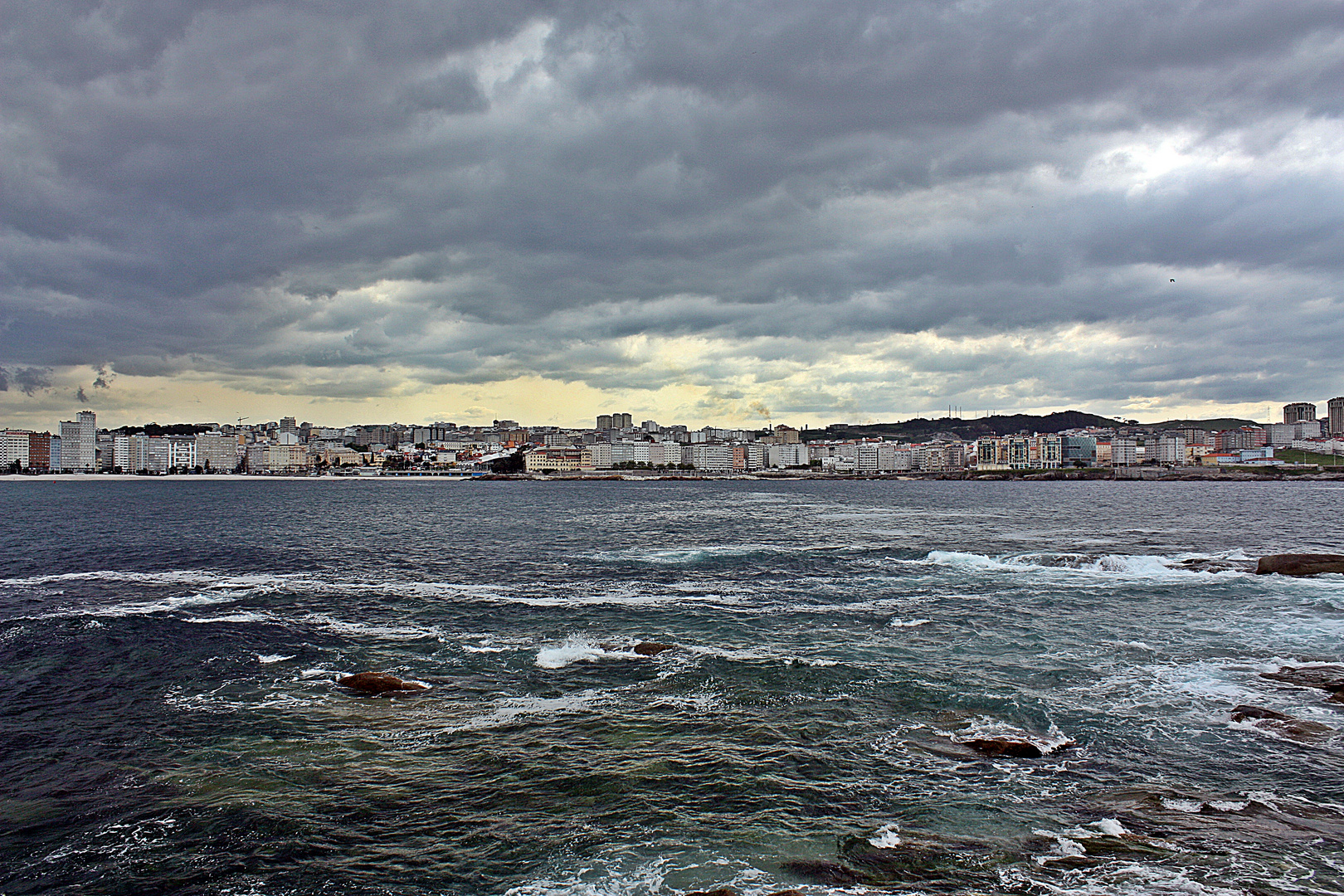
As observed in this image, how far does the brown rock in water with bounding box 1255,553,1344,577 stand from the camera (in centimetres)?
3209

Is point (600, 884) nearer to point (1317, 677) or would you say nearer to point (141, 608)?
point (1317, 677)

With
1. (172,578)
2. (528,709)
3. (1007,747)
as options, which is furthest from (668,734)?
(172,578)

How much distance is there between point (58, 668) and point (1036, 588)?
3327 centimetres

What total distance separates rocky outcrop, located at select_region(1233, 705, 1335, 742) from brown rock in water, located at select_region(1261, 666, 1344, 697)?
9.10ft

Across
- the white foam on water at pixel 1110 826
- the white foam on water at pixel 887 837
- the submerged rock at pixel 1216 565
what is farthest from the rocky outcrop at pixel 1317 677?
→ the submerged rock at pixel 1216 565

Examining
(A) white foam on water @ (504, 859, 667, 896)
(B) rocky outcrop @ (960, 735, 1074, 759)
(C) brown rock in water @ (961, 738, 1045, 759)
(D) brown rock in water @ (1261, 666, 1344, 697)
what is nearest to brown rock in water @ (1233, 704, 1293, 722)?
(D) brown rock in water @ (1261, 666, 1344, 697)

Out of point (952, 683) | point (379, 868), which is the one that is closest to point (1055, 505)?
point (952, 683)

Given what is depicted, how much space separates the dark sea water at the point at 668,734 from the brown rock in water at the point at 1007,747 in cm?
36

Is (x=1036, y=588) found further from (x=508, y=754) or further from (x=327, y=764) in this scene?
(x=327, y=764)

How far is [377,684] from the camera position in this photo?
17.5 metres

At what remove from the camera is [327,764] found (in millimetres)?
13305

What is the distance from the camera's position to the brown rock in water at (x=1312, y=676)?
56.3 feet

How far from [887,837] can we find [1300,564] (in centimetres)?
3313

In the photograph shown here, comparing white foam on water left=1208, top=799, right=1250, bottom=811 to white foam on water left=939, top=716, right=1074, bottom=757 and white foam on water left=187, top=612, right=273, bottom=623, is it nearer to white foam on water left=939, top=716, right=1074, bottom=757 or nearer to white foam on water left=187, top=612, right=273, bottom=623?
white foam on water left=939, top=716, right=1074, bottom=757
